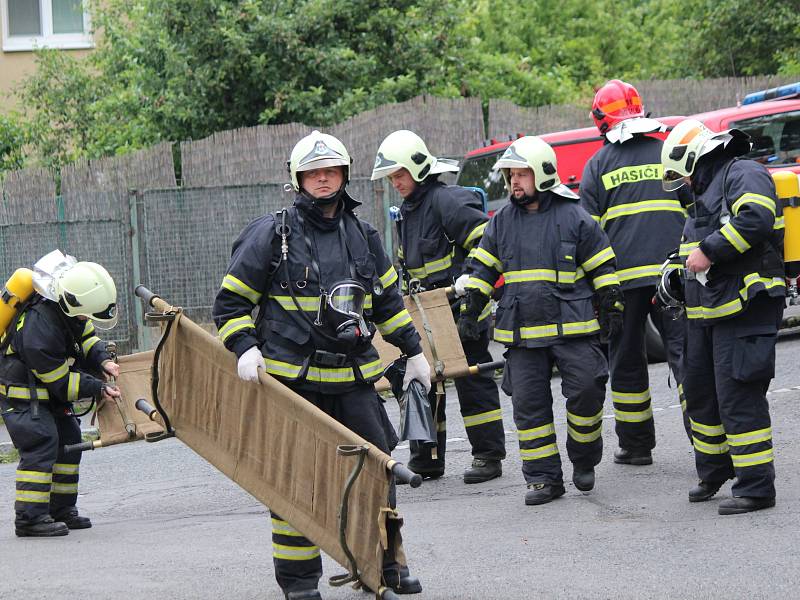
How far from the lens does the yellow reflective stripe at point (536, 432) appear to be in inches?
272

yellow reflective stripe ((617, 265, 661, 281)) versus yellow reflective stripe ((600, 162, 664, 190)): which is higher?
yellow reflective stripe ((600, 162, 664, 190))

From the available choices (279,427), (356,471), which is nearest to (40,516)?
(279,427)

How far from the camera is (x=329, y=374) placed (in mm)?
5395

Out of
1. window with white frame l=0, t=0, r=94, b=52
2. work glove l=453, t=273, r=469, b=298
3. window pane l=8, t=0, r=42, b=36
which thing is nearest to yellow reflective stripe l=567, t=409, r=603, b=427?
work glove l=453, t=273, r=469, b=298

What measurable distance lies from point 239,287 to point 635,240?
9.82 ft

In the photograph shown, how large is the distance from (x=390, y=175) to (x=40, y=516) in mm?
2906

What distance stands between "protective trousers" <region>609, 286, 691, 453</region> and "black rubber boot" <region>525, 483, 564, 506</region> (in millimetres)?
904

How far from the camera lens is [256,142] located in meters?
14.1

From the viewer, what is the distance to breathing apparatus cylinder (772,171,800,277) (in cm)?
624

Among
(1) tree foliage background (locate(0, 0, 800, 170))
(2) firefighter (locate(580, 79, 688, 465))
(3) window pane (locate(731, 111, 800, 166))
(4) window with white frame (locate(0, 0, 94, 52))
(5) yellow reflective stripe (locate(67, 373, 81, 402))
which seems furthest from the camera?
(4) window with white frame (locate(0, 0, 94, 52))

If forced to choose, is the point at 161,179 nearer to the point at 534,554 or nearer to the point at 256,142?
the point at 256,142

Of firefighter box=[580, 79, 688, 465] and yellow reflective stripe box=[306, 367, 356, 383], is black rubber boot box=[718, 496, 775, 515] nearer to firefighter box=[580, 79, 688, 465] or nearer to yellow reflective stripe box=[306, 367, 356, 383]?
firefighter box=[580, 79, 688, 465]

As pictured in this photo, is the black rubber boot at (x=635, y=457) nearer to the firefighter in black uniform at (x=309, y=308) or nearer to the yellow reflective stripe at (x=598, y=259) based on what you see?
the yellow reflective stripe at (x=598, y=259)

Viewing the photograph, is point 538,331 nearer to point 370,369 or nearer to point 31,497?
point 370,369
